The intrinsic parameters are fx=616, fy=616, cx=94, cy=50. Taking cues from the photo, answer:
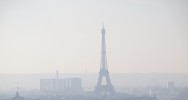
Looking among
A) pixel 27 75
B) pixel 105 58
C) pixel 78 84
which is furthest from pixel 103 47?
pixel 27 75

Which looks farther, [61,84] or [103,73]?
[61,84]

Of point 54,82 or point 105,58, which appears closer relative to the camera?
point 105,58

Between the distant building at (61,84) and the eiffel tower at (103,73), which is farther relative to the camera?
the distant building at (61,84)

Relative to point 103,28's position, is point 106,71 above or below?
below

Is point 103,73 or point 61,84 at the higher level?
point 103,73

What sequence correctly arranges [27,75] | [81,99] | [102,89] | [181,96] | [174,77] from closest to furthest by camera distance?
[81,99] → [181,96] → [102,89] → [174,77] → [27,75]

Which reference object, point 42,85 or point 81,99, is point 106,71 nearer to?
Answer: point 81,99

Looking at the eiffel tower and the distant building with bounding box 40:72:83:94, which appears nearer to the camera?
the eiffel tower

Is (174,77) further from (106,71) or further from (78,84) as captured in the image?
(106,71)

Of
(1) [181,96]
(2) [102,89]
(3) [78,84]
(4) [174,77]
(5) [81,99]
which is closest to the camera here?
(5) [81,99]
